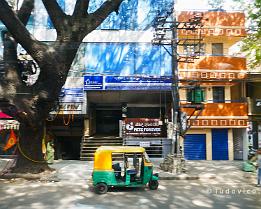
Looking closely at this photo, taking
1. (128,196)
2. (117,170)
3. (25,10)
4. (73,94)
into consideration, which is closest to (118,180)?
(117,170)

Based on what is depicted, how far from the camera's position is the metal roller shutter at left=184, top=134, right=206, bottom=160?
21750mm

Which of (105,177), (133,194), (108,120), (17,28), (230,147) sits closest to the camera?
(133,194)

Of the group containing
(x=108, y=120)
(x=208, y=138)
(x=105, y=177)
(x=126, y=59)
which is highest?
(x=126, y=59)

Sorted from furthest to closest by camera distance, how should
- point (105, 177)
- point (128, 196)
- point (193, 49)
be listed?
point (193, 49)
point (105, 177)
point (128, 196)

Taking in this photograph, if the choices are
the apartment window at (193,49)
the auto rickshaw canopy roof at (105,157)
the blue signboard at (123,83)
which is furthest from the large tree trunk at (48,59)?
the blue signboard at (123,83)

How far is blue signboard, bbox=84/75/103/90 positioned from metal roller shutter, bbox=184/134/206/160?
20.4ft

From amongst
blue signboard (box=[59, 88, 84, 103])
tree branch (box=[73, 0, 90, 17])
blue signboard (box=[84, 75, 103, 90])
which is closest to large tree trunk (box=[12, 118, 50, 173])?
tree branch (box=[73, 0, 90, 17])

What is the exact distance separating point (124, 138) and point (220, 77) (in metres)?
6.80

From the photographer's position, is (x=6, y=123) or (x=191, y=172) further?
(x=6, y=123)

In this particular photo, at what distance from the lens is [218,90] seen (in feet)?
73.3

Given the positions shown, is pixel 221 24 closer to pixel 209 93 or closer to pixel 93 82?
pixel 209 93

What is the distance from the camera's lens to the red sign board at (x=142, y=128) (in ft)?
69.1

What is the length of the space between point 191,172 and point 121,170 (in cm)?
508

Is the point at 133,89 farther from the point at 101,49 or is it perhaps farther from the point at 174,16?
the point at 174,16
